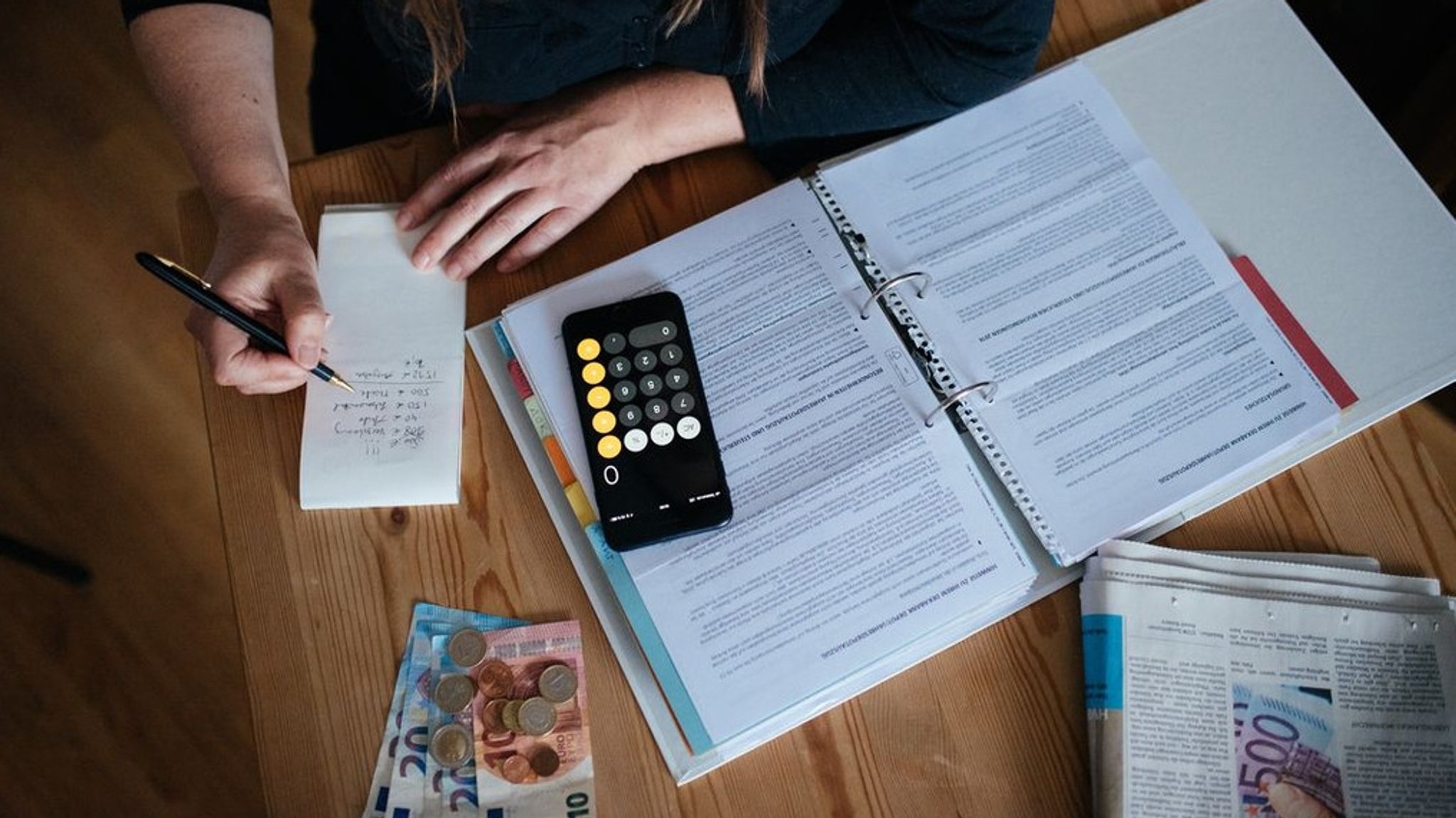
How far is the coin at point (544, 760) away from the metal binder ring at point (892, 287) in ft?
1.20

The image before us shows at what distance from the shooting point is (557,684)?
66 centimetres

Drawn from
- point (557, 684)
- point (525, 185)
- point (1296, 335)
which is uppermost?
point (525, 185)

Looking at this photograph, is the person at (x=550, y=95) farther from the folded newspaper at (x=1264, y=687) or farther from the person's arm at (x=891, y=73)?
the folded newspaper at (x=1264, y=687)

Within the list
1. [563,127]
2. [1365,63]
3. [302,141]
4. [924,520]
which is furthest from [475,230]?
[1365,63]

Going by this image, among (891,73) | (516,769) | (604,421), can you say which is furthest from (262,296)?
(891,73)

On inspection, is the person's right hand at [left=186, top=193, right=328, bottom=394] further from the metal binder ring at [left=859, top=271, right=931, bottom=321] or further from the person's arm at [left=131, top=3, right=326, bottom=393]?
the metal binder ring at [left=859, top=271, right=931, bottom=321]

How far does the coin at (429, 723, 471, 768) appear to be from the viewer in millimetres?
645

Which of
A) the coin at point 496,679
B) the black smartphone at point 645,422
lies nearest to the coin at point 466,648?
Answer: the coin at point 496,679

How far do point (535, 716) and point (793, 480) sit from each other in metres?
0.23

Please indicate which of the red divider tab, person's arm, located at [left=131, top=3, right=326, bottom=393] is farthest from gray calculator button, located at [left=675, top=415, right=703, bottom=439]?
the red divider tab

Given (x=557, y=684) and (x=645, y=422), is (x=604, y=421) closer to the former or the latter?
(x=645, y=422)

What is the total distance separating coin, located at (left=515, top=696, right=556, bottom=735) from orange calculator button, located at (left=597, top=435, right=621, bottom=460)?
0.17 metres

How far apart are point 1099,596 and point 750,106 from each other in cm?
44

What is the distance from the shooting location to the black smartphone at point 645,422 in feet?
2.20
